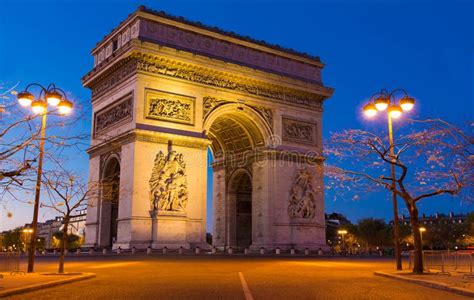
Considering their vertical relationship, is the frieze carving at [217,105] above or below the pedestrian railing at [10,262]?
above

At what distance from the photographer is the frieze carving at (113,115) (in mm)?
33378

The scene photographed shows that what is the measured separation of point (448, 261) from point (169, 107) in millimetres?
19516

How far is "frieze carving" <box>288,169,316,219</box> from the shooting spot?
38.1 metres

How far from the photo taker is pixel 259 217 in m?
37.8

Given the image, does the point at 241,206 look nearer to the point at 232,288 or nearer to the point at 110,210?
the point at 110,210

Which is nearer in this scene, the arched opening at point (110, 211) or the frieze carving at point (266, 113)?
the arched opening at point (110, 211)

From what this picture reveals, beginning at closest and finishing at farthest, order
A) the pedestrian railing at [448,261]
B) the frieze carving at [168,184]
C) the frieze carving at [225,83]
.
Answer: the pedestrian railing at [448,261] → the frieze carving at [168,184] → the frieze carving at [225,83]

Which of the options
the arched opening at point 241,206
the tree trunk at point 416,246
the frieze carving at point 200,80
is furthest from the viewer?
the arched opening at point 241,206

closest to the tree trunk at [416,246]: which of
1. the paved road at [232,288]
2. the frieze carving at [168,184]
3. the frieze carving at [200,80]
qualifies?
the paved road at [232,288]

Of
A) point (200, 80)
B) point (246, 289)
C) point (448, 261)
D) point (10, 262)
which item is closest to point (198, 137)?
point (200, 80)

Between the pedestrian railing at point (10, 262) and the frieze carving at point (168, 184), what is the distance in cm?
1393

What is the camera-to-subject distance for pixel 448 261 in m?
19.7

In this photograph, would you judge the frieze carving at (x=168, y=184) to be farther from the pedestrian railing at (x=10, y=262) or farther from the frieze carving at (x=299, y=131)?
the pedestrian railing at (x=10, y=262)

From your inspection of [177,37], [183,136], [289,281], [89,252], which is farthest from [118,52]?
[289,281]
